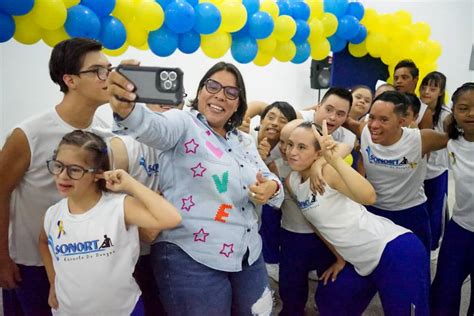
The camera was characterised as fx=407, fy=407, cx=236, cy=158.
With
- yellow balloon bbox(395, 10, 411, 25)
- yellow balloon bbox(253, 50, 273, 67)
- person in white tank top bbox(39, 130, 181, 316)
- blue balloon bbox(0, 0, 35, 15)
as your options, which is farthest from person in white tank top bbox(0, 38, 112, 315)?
yellow balloon bbox(395, 10, 411, 25)

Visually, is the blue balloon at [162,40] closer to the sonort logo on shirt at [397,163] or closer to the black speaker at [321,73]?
the sonort logo on shirt at [397,163]

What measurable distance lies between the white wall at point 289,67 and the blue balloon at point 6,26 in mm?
1954

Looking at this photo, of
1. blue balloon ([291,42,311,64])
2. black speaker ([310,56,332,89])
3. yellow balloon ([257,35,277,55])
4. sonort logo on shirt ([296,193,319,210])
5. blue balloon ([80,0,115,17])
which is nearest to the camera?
sonort logo on shirt ([296,193,319,210])

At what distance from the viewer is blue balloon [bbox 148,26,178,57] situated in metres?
2.92

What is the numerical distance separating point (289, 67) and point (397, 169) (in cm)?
397

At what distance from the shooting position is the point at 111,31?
8.70 ft

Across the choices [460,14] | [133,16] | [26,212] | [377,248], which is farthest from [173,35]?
[460,14]

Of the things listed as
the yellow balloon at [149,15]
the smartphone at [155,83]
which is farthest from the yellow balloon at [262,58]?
the smartphone at [155,83]

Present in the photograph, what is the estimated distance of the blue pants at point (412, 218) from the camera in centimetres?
231

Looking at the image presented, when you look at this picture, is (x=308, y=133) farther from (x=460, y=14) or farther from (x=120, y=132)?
(x=460, y=14)

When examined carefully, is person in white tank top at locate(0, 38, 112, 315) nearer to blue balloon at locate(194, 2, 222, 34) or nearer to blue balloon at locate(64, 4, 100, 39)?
blue balloon at locate(64, 4, 100, 39)

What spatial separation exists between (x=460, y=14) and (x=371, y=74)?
2353mm

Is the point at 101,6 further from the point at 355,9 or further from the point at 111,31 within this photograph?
the point at 355,9

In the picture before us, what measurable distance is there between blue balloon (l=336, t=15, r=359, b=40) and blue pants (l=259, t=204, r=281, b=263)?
2.33m
